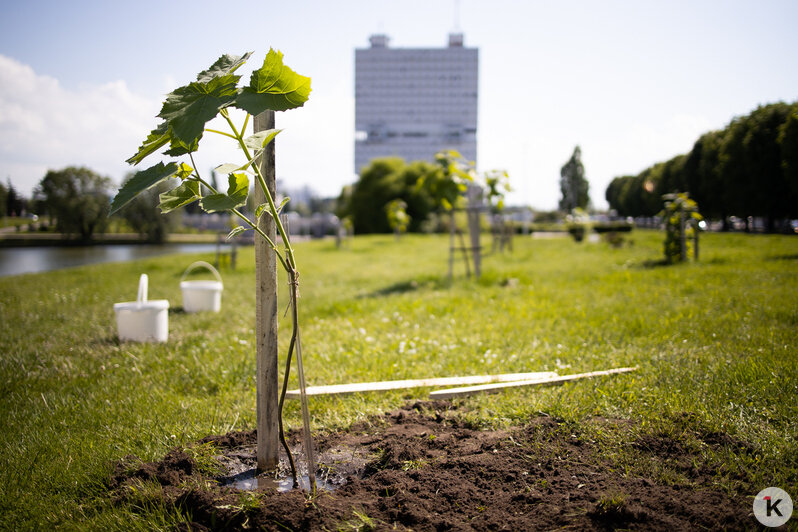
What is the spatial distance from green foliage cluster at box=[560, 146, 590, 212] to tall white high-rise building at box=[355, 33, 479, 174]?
128m

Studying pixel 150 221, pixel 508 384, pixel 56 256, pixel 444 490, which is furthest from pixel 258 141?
pixel 150 221

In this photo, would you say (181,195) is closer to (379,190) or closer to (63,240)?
(63,240)

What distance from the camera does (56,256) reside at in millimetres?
10859

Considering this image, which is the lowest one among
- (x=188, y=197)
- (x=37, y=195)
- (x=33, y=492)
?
(x=33, y=492)

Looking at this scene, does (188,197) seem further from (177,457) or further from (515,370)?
(515,370)

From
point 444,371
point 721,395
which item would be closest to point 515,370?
point 444,371

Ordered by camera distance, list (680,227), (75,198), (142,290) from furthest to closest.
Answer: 1. (680,227)
2. (75,198)
3. (142,290)

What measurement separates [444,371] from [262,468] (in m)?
1.98

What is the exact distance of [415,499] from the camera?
201cm

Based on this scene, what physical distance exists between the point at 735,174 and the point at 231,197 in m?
23.3

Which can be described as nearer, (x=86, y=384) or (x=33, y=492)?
(x=33, y=492)

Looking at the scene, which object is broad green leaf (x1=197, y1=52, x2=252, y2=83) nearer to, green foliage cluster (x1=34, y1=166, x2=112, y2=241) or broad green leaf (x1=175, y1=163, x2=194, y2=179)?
broad green leaf (x1=175, y1=163, x2=194, y2=179)

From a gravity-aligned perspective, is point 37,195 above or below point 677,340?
above

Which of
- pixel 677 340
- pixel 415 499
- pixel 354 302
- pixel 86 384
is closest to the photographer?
pixel 415 499
